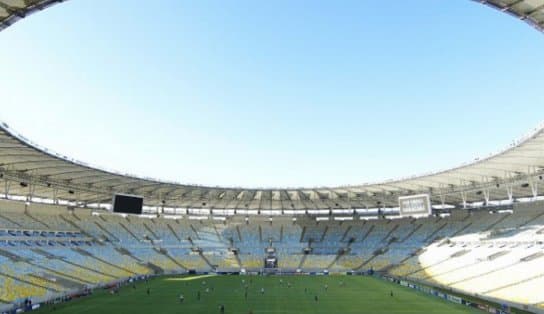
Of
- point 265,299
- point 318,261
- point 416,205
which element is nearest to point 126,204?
point 265,299

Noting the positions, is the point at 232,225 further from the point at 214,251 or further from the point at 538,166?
the point at 538,166

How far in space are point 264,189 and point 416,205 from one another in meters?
21.9

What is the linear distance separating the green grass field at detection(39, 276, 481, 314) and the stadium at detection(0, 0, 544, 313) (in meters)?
0.19

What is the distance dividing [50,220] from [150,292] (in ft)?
74.9

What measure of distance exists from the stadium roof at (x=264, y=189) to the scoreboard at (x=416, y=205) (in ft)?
8.44

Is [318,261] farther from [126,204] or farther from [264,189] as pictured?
[126,204]

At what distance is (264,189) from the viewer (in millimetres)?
57469

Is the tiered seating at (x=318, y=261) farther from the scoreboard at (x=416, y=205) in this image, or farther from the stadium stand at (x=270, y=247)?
the scoreboard at (x=416, y=205)

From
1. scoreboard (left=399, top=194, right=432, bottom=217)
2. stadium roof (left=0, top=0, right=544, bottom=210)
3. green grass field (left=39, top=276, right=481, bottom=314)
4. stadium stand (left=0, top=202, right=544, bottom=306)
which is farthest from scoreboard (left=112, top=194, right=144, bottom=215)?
scoreboard (left=399, top=194, right=432, bottom=217)

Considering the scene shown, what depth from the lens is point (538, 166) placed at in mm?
39656

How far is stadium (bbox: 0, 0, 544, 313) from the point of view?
34656 millimetres

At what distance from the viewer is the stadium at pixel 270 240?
3466 cm

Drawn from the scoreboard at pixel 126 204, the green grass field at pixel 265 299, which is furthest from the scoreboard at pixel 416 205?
the scoreboard at pixel 126 204

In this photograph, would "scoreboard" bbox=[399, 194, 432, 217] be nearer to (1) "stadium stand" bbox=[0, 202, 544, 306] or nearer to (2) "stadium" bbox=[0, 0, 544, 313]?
(2) "stadium" bbox=[0, 0, 544, 313]
